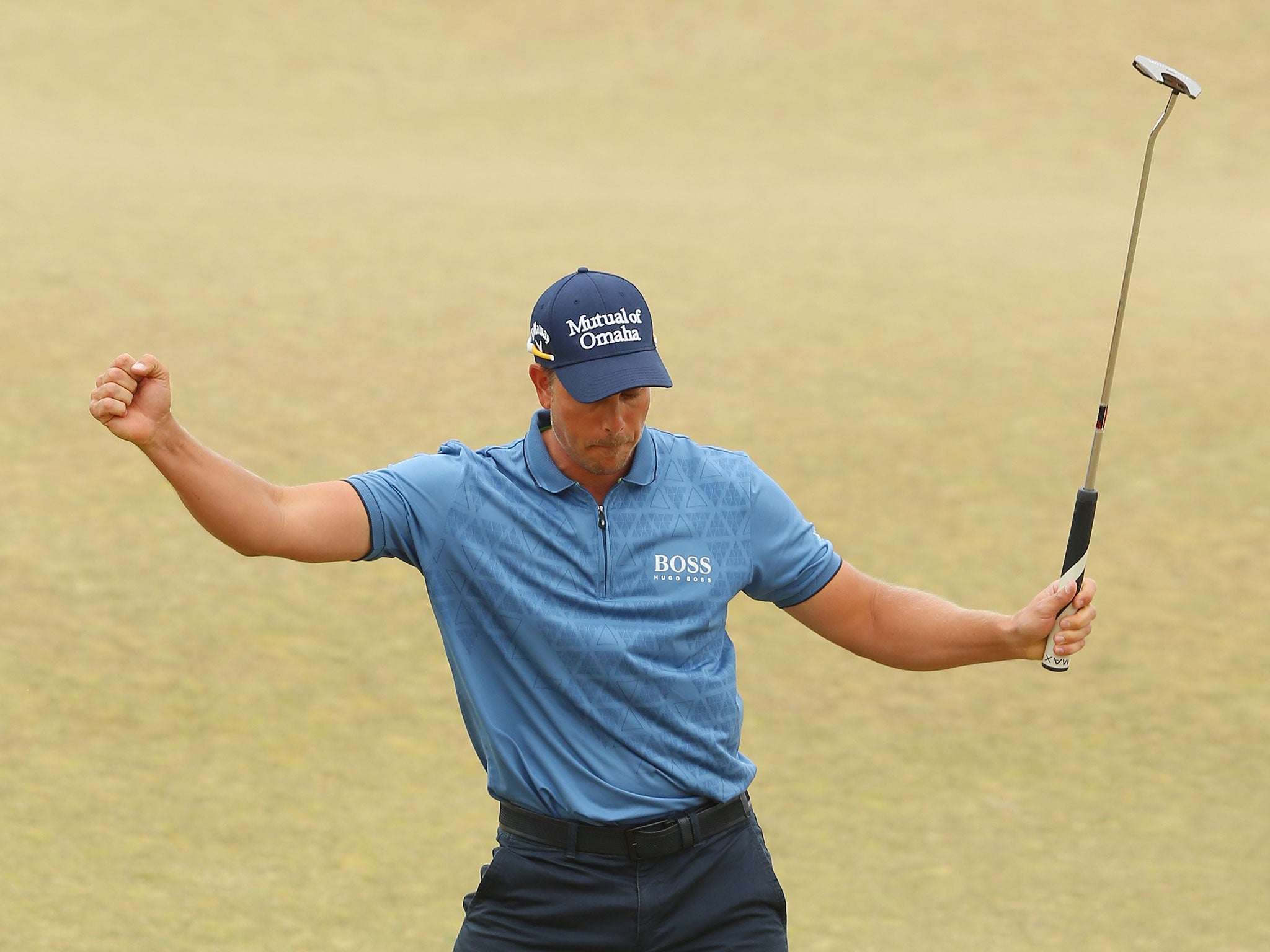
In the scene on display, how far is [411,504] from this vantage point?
3816 mm

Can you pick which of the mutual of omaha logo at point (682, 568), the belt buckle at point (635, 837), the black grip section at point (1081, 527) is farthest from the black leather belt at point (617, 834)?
the black grip section at point (1081, 527)

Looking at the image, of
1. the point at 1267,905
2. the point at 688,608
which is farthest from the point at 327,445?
the point at 688,608

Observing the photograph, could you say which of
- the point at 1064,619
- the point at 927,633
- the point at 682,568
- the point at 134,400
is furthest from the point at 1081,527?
the point at 134,400

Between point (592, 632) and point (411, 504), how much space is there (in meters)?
0.48

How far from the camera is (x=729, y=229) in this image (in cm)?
1614

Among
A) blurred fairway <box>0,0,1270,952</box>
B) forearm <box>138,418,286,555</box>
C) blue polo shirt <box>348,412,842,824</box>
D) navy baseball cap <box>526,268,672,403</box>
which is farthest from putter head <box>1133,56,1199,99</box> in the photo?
blurred fairway <box>0,0,1270,952</box>

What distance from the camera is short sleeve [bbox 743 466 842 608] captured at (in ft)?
13.1

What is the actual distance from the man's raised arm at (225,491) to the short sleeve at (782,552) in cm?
88

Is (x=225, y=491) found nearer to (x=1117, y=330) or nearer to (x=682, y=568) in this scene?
(x=682, y=568)

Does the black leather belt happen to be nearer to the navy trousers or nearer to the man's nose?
the navy trousers

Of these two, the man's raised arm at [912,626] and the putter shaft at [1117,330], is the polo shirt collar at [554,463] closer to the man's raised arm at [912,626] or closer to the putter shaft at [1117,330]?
the man's raised arm at [912,626]

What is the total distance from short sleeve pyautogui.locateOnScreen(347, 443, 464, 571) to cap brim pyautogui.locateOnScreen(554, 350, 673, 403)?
12.9 inches

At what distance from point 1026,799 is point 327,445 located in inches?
195

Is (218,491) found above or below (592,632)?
above
